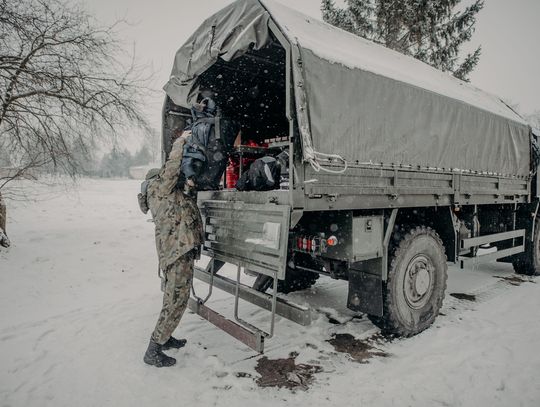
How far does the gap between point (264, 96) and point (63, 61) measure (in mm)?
5422

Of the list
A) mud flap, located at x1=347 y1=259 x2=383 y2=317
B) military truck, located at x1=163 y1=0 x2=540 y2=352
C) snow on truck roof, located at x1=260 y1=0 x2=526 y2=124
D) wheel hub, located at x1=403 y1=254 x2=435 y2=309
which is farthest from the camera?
wheel hub, located at x1=403 y1=254 x2=435 y2=309

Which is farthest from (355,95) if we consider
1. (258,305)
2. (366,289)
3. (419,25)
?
(419,25)

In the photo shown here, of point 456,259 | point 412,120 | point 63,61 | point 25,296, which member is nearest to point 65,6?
point 63,61

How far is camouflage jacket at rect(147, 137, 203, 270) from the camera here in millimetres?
3248

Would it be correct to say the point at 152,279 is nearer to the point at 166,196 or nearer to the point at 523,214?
the point at 166,196

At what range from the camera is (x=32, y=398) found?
110 inches

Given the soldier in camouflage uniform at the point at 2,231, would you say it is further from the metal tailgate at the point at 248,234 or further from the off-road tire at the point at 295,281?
the off-road tire at the point at 295,281

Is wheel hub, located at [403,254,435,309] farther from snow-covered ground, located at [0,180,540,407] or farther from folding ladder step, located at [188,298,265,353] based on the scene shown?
folding ladder step, located at [188,298,265,353]

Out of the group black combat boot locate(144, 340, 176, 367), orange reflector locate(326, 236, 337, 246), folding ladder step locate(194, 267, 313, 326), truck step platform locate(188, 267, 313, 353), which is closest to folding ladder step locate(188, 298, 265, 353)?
truck step platform locate(188, 267, 313, 353)

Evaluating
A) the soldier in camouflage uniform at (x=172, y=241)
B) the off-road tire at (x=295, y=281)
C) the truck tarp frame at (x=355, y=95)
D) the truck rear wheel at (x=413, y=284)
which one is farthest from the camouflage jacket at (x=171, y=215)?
the off-road tire at (x=295, y=281)

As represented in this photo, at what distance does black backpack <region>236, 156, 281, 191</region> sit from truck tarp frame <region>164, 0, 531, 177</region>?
2.17 ft

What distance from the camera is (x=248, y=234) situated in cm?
324

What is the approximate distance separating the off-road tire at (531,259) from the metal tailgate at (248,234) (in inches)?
247

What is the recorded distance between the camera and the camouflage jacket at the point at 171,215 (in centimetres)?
325
